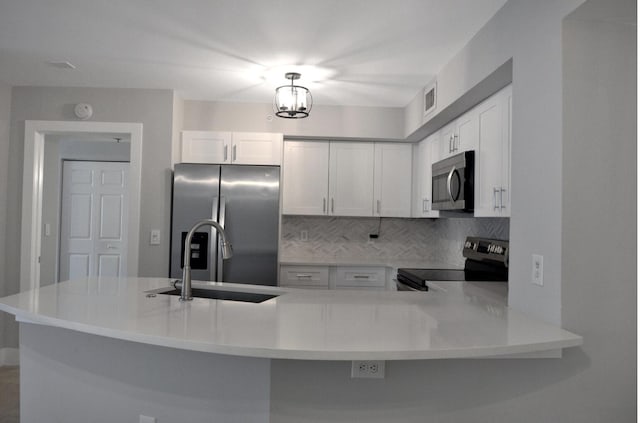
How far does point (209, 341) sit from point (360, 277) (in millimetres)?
2928

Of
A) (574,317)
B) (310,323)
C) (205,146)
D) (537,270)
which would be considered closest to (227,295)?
(310,323)

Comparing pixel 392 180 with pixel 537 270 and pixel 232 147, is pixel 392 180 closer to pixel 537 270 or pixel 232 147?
pixel 232 147

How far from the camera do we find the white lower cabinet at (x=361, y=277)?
14.1 feet

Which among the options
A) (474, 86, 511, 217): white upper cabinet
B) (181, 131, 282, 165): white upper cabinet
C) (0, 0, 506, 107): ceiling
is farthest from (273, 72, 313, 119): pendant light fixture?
(474, 86, 511, 217): white upper cabinet

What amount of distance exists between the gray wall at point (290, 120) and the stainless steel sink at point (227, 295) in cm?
196

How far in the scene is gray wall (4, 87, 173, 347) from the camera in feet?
12.8

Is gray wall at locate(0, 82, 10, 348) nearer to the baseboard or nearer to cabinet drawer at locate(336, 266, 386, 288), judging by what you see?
the baseboard

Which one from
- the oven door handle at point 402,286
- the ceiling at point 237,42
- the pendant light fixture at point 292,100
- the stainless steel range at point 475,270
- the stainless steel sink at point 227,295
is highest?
the ceiling at point 237,42

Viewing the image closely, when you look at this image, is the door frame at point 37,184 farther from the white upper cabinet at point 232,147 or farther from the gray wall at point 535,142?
the gray wall at point 535,142

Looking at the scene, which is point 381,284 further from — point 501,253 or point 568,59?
point 568,59

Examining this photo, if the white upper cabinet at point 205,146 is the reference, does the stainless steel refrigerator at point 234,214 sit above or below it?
below

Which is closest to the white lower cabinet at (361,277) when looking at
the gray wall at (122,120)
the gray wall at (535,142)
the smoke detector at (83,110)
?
the gray wall at (122,120)

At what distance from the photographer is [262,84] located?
3.65 meters

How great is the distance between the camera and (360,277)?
433 centimetres
